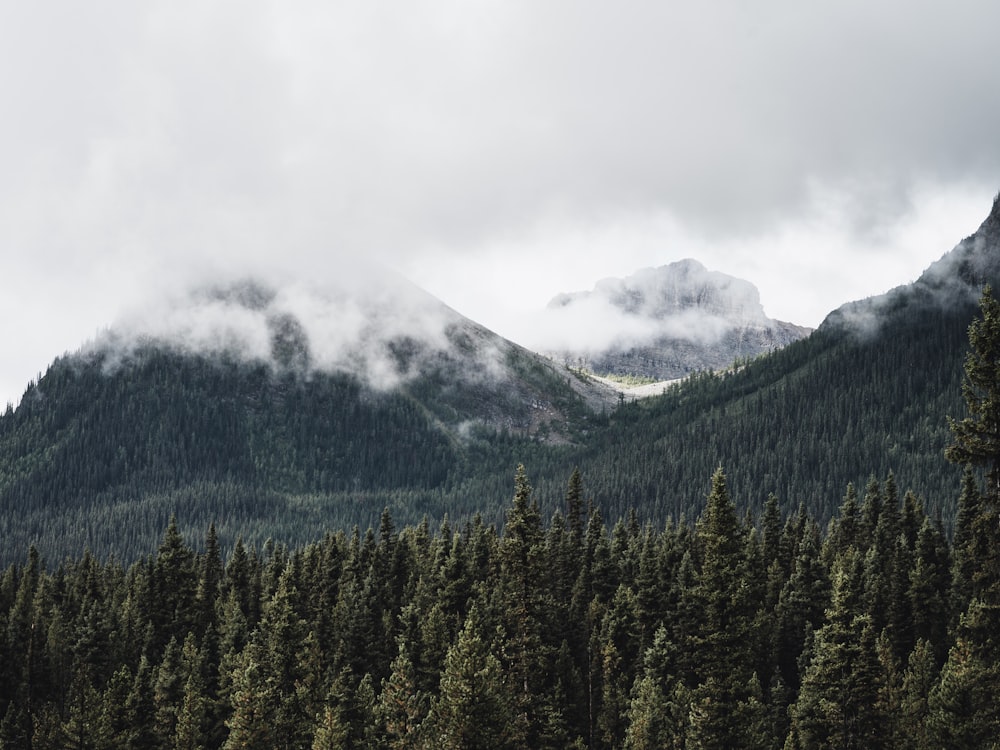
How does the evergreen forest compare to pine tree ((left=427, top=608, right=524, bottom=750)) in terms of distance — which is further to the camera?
pine tree ((left=427, top=608, right=524, bottom=750))

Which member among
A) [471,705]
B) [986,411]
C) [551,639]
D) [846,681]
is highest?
[986,411]

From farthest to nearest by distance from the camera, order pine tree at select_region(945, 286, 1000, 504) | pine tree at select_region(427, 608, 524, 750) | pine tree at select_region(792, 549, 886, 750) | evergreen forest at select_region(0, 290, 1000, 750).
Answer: pine tree at select_region(427, 608, 524, 750) → evergreen forest at select_region(0, 290, 1000, 750) → pine tree at select_region(792, 549, 886, 750) → pine tree at select_region(945, 286, 1000, 504)

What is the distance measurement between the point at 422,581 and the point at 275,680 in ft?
107

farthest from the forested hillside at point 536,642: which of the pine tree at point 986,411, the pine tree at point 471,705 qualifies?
the pine tree at point 986,411

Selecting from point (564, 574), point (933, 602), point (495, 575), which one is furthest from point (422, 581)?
point (933, 602)

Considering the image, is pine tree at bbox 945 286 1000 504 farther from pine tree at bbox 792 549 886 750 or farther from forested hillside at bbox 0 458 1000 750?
pine tree at bbox 792 549 886 750

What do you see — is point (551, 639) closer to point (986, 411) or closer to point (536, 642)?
point (536, 642)

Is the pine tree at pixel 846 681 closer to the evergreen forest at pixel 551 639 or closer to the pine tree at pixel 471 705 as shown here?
the evergreen forest at pixel 551 639

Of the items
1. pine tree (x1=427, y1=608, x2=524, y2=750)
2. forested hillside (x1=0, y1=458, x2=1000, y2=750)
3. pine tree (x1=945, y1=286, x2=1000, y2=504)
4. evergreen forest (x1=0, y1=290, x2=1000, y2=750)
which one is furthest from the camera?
pine tree (x1=427, y1=608, x2=524, y2=750)

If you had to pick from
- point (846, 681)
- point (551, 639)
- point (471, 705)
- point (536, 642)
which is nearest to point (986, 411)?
point (846, 681)

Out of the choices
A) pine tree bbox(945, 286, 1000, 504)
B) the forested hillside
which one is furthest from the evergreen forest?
the forested hillside

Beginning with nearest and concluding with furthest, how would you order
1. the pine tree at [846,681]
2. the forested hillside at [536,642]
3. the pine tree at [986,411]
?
the pine tree at [986,411], the pine tree at [846,681], the forested hillside at [536,642]

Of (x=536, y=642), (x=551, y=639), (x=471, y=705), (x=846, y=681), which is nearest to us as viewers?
(x=846, y=681)

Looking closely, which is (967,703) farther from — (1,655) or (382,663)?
(1,655)
